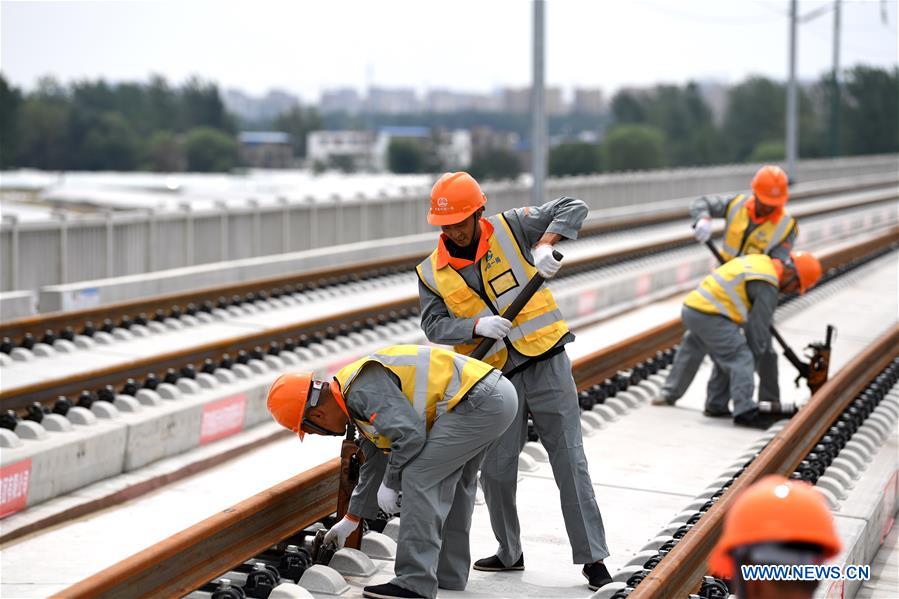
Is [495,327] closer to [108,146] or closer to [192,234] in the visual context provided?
[192,234]

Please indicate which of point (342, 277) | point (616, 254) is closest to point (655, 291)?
point (616, 254)

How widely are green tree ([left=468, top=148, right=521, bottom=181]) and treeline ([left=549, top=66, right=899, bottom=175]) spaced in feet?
10.9

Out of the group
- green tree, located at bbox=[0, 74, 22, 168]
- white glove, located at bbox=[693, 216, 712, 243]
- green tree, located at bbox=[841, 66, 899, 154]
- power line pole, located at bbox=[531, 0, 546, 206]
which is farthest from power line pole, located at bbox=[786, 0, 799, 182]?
green tree, located at bbox=[0, 74, 22, 168]

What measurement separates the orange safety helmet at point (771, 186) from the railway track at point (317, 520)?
5.02 ft

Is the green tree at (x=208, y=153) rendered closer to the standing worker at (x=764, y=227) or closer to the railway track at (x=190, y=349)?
the railway track at (x=190, y=349)

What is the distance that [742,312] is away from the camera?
10195 mm

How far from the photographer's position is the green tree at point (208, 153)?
10175 centimetres

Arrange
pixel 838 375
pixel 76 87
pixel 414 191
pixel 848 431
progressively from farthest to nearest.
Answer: pixel 76 87 → pixel 414 191 → pixel 838 375 → pixel 848 431

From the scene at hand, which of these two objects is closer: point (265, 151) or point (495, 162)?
point (495, 162)

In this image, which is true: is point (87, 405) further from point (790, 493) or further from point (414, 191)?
point (414, 191)

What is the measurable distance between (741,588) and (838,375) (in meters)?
8.64

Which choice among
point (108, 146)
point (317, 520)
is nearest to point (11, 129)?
point (108, 146)

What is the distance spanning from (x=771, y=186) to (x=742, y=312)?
1116 mm

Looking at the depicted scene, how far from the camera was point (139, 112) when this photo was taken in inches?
4432
